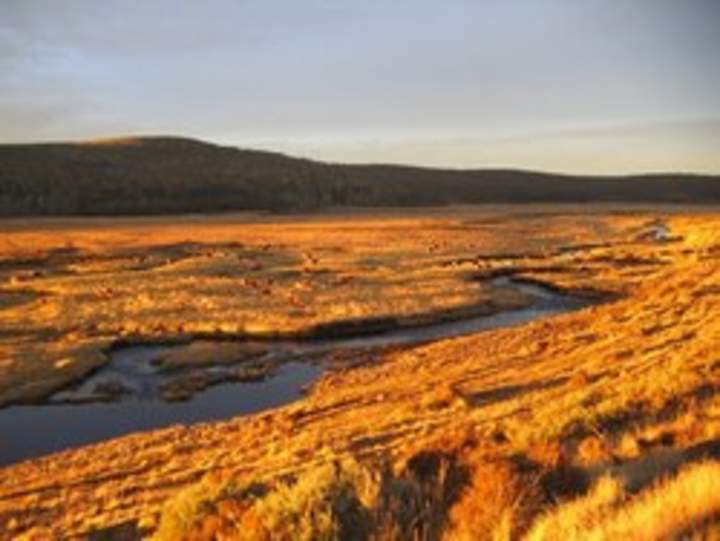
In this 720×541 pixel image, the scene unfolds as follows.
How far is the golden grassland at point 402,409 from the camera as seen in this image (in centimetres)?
990

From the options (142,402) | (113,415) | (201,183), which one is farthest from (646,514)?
(201,183)

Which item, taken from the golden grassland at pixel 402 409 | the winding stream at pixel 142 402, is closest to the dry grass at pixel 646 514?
the golden grassland at pixel 402 409

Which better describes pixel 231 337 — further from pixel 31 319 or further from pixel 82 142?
pixel 82 142

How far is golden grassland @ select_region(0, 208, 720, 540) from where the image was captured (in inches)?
390

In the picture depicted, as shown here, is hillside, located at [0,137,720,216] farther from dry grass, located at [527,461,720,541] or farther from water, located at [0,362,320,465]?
dry grass, located at [527,461,720,541]

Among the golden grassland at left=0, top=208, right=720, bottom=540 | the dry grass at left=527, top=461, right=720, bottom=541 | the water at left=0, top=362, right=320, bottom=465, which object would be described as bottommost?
the water at left=0, top=362, right=320, bottom=465

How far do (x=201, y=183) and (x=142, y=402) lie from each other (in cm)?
12238

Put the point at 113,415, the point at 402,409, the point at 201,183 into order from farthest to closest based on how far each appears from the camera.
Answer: the point at 201,183, the point at 113,415, the point at 402,409

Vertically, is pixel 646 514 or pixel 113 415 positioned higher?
pixel 646 514

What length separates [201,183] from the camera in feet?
488

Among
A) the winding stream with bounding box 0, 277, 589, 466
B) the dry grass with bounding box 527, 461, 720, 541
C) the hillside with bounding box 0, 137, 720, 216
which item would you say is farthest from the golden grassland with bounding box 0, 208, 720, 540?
the hillside with bounding box 0, 137, 720, 216

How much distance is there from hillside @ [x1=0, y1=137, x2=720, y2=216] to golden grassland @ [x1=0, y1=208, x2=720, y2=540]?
Result: 6408 centimetres

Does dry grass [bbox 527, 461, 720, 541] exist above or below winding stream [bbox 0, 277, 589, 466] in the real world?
above

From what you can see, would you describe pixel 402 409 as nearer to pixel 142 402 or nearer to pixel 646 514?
pixel 142 402
